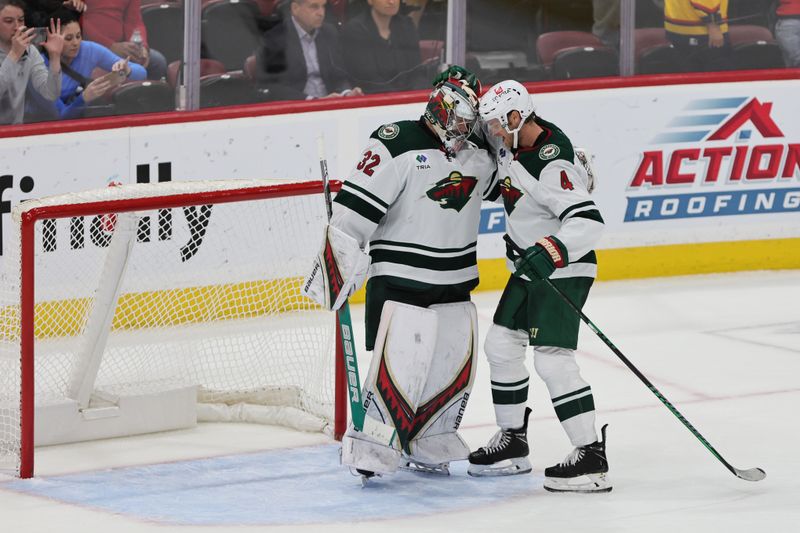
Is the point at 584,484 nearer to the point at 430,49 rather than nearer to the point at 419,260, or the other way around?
the point at 419,260

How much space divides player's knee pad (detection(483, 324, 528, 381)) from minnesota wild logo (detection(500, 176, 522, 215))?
13.0 inches

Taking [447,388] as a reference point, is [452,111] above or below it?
above

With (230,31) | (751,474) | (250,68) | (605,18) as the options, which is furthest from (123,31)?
(751,474)

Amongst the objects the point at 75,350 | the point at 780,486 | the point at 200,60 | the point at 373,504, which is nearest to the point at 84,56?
the point at 200,60

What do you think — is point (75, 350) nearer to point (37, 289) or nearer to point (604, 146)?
point (37, 289)

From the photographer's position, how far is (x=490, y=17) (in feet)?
22.5

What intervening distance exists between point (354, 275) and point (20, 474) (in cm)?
106

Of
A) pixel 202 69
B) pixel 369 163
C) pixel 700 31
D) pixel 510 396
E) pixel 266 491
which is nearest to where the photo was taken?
pixel 369 163

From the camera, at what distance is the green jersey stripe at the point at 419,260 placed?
407cm

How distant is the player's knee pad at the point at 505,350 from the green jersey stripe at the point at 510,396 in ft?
0.17

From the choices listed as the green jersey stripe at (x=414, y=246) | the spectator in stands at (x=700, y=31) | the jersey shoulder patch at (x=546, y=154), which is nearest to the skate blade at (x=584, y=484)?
the green jersey stripe at (x=414, y=246)

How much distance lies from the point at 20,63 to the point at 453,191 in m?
2.45

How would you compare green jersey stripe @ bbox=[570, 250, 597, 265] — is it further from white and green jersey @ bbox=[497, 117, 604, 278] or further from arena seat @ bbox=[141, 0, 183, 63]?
arena seat @ bbox=[141, 0, 183, 63]

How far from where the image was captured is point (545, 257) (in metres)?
3.90
